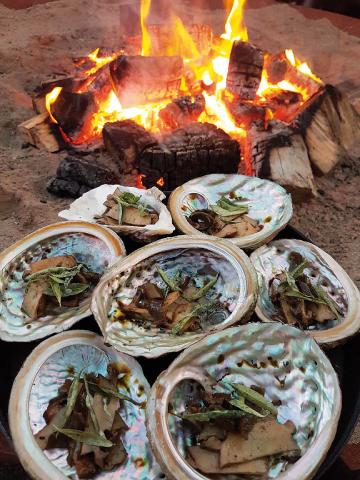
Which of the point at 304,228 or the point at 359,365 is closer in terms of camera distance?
the point at 359,365

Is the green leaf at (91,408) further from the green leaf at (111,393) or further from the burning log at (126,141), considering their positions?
the burning log at (126,141)

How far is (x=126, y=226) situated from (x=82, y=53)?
376cm

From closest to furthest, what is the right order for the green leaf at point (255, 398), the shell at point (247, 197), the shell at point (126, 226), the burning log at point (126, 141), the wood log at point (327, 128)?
the green leaf at point (255, 398)
the shell at point (126, 226)
the shell at point (247, 197)
the burning log at point (126, 141)
the wood log at point (327, 128)

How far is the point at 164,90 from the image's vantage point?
12.0 feet

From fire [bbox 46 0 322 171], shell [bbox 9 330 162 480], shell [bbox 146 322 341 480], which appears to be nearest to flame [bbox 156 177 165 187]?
fire [bbox 46 0 322 171]

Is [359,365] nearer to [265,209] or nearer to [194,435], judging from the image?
[194,435]

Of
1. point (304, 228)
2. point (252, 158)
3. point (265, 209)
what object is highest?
point (265, 209)

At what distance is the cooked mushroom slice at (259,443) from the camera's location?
1.15m

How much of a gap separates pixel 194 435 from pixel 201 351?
0.23 m

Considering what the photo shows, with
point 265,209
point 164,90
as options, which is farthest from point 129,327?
point 164,90

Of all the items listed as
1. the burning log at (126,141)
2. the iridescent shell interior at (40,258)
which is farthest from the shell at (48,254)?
the burning log at (126,141)

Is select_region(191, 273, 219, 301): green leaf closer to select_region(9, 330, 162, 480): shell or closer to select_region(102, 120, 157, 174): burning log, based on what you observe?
select_region(9, 330, 162, 480): shell

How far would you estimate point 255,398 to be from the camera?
4.06ft

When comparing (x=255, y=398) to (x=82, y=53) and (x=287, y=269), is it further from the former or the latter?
(x=82, y=53)
